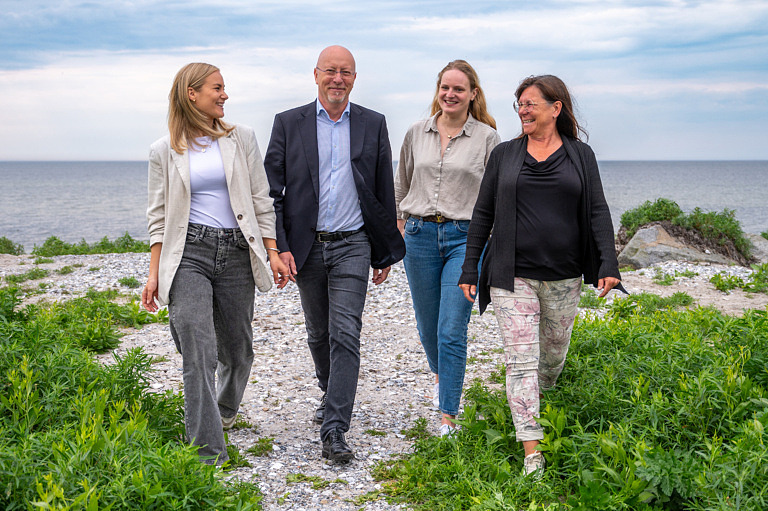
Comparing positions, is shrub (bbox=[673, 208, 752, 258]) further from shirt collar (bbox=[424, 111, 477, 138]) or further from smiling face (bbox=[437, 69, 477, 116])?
smiling face (bbox=[437, 69, 477, 116])

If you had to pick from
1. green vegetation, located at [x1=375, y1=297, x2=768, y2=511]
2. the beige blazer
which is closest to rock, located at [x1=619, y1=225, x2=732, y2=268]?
green vegetation, located at [x1=375, y1=297, x2=768, y2=511]

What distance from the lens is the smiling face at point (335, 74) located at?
4.91 metres

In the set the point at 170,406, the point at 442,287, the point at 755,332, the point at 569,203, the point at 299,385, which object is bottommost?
the point at 299,385

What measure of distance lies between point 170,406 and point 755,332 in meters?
4.77

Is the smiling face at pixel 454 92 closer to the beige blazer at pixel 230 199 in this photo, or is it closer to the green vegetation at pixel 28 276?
the beige blazer at pixel 230 199

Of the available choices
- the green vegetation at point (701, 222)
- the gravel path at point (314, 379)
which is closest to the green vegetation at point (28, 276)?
the gravel path at point (314, 379)

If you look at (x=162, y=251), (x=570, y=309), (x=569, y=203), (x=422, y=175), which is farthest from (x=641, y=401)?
(x=162, y=251)

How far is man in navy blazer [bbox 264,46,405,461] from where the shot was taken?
4.94 metres

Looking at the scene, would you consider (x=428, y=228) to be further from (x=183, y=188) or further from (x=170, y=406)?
(x=170, y=406)

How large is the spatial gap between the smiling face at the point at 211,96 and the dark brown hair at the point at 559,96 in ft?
6.68

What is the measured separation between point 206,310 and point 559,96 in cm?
276

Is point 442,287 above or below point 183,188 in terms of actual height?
below

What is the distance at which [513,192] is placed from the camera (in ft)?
14.4

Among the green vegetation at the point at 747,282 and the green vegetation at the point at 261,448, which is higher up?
the green vegetation at the point at 747,282
